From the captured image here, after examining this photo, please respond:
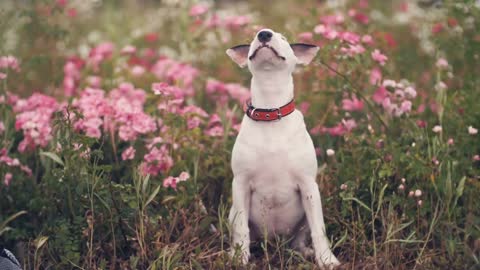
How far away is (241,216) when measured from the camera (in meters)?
3.20

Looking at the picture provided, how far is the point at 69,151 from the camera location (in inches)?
129

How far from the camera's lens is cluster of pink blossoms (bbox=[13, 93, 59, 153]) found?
A: 12.2 feet

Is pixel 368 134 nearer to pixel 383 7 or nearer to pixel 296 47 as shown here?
pixel 296 47

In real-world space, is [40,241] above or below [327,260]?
above

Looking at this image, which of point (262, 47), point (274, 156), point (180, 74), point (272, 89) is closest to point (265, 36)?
point (262, 47)

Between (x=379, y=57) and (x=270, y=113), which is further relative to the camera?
(x=379, y=57)

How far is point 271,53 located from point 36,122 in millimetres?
1458

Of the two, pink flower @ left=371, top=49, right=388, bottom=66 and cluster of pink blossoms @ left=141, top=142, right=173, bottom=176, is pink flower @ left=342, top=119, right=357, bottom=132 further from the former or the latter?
cluster of pink blossoms @ left=141, top=142, right=173, bottom=176

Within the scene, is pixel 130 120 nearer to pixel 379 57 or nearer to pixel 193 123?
pixel 193 123

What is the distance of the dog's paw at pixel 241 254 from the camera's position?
3.11m

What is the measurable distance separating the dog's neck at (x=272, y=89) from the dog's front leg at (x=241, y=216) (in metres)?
0.36

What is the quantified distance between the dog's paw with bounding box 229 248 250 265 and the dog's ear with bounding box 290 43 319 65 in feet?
2.89

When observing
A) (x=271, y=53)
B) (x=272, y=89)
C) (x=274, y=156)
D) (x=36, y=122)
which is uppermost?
(x=271, y=53)

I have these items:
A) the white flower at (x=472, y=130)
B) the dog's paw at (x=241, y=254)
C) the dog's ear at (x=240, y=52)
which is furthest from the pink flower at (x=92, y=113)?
the white flower at (x=472, y=130)
